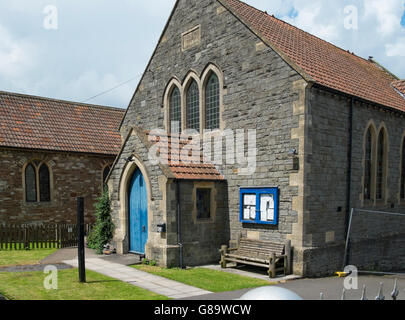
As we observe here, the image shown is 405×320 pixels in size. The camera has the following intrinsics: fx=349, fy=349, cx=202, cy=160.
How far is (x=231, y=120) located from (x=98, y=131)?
1253 centimetres

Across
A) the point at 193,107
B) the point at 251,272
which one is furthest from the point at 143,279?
the point at 193,107

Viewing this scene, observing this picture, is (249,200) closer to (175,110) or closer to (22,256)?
(175,110)

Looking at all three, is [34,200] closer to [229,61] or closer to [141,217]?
[141,217]

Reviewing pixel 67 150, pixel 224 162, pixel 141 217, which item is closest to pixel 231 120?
pixel 224 162

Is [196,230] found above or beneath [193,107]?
beneath

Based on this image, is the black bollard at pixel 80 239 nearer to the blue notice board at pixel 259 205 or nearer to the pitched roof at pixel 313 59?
the blue notice board at pixel 259 205

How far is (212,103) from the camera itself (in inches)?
576

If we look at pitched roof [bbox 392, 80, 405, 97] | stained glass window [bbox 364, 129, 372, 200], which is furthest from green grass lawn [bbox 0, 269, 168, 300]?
pitched roof [bbox 392, 80, 405, 97]

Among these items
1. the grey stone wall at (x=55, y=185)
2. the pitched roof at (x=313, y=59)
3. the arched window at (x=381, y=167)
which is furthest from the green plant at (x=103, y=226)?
the arched window at (x=381, y=167)

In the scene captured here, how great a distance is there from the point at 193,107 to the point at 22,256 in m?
9.36

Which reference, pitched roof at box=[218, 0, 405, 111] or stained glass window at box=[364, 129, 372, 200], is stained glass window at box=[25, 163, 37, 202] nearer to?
pitched roof at box=[218, 0, 405, 111]

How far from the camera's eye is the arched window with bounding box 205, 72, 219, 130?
14398 millimetres

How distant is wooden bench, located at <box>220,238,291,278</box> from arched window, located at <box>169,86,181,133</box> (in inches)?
246

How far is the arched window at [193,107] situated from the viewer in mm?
15305
